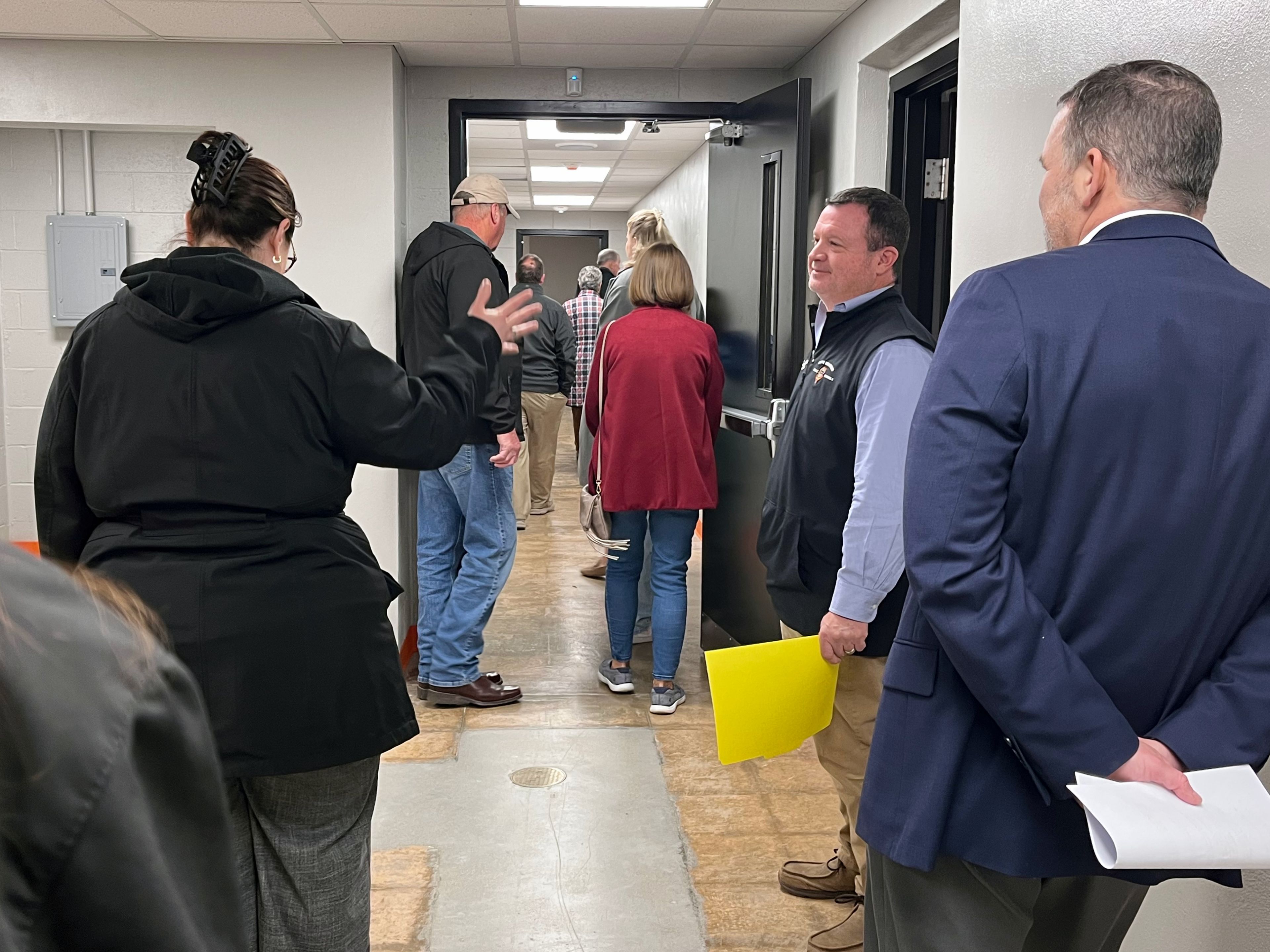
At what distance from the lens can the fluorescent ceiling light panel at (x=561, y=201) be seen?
46.4ft

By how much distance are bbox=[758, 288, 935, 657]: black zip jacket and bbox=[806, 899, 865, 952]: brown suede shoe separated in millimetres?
604

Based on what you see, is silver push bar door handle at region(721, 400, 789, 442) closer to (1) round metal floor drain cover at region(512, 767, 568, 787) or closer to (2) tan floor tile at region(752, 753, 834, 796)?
(2) tan floor tile at region(752, 753, 834, 796)

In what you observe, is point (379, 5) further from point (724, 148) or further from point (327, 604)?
point (327, 604)

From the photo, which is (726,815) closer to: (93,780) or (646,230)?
(646,230)

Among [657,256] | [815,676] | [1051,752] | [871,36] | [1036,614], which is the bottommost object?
[815,676]

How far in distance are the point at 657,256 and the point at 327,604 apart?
2607 mm

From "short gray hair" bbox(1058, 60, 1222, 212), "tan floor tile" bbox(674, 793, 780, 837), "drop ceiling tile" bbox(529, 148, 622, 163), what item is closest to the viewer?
"short gray hair" bbox(1058, 60, 1222, 212)

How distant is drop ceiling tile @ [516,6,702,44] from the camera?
3.98 m

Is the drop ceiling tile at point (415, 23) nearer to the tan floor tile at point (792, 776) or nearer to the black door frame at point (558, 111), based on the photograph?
the black door frame at point (558, 111)

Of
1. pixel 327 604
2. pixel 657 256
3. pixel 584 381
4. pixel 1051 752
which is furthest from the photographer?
pixel 584 381

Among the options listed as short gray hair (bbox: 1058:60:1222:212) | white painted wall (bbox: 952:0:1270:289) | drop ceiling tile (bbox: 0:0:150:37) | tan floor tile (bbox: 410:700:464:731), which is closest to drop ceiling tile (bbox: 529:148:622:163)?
drop ceiling tile (bbox: 0:0:150:37)

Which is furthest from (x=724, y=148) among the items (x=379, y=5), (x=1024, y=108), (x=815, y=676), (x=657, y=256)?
(x=815, y=676)

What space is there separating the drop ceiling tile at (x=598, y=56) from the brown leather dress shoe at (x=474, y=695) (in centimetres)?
246

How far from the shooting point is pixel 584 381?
7.73m
